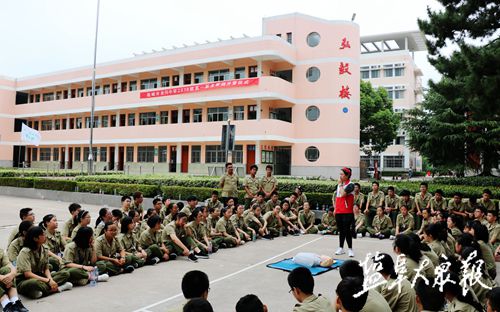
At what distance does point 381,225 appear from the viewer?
1037 cm

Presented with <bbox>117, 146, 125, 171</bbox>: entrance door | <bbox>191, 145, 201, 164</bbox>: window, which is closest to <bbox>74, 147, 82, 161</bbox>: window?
<bbox>117, 146, 125, 171</bbox>: entrance door

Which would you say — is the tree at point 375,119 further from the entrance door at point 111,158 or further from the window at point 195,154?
the entrance door at point 111,158

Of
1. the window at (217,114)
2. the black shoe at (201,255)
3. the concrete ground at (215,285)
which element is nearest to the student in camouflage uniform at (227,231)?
the concrete ground at (215,285)

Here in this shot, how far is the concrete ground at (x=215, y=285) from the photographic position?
504 cm

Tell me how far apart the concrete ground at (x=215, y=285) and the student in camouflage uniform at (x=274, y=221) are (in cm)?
112

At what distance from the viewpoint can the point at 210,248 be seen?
8.09 m

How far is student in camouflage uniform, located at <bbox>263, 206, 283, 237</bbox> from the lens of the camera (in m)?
10.2

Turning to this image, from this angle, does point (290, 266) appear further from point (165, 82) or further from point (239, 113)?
point (165, 82)

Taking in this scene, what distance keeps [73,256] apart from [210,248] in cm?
280

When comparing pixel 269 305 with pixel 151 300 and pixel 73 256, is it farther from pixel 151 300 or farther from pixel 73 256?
pixel 73 256

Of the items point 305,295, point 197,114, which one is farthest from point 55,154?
point 305,295

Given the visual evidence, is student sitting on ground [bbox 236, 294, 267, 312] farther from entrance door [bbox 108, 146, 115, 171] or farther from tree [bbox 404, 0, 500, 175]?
entrance door [bbox 108, 146, 115, 171]

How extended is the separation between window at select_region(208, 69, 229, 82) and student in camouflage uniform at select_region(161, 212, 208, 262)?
2073cm

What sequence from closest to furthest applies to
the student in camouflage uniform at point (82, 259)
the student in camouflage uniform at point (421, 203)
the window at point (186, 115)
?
the student in camouflage uniform at point (82, 259), the student in camouflage uniform at point (421, 203), the window at point (186, 115)
